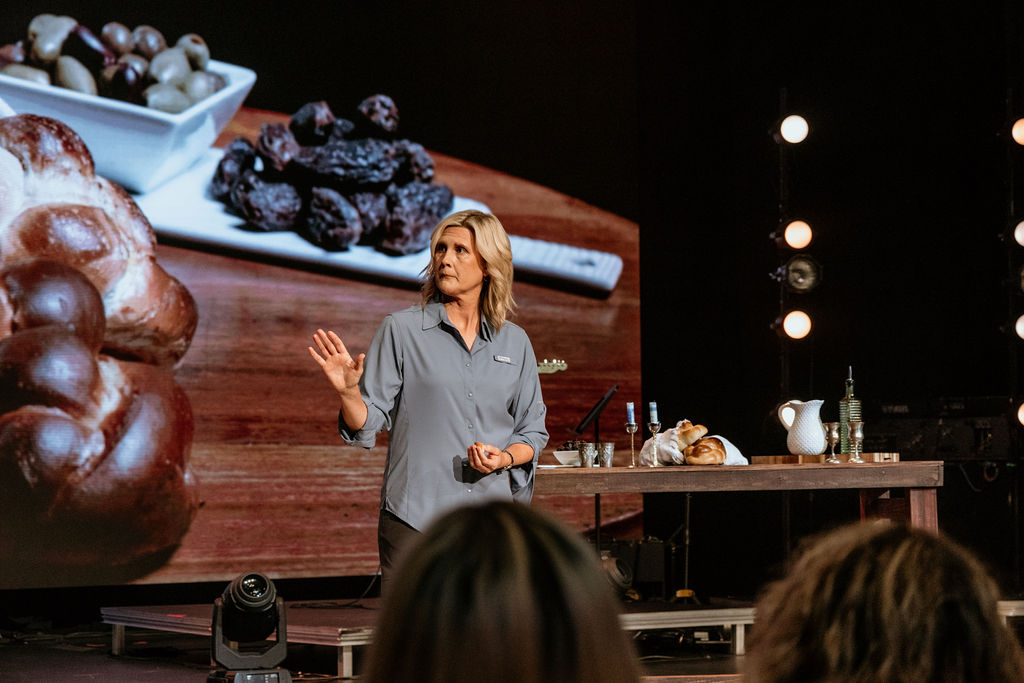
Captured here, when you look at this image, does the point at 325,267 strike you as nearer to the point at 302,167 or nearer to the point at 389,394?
the point at 302,167

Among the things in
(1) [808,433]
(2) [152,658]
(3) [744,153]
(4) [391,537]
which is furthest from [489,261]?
(3) [744,153]

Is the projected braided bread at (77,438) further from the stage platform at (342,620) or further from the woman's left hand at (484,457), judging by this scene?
the woman's left hand at (484,457)

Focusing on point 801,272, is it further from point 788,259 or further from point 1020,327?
point 1020,327

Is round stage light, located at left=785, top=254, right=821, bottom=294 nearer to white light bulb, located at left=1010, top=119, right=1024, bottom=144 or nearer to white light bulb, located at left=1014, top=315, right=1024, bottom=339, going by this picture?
white light bulb, located at left=1014, top=315, right=1024, bottom=339

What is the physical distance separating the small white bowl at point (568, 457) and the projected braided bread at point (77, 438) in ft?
7.20

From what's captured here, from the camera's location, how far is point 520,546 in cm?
62

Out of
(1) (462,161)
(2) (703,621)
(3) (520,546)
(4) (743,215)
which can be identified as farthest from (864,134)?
(3) (520,546)

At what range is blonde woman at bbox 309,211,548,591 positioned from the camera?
236cm

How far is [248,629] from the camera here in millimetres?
3109

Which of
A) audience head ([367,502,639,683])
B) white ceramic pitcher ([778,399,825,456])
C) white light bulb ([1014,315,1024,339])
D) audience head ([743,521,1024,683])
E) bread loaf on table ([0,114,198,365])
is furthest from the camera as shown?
bread loaf on table ([0,114,198,365])

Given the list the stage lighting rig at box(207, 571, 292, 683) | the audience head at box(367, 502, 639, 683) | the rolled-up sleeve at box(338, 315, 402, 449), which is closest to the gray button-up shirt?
the rolled-up sleeve at box(338, 315, 402, 449)

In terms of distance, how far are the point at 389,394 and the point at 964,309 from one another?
337 centimetres

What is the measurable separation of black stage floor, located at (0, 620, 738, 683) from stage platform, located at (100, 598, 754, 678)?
10 centimetres

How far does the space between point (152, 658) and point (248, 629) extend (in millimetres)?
1480
